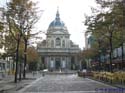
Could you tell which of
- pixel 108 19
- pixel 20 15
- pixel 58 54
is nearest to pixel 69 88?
pixel 108 19

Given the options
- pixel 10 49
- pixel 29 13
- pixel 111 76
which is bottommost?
pixel 111 76

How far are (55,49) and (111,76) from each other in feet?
492

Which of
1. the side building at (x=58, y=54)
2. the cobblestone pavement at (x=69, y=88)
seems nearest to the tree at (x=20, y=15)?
the cobblestone pavement at (x=69, y=88)

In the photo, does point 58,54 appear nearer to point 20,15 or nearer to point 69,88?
point 20,15

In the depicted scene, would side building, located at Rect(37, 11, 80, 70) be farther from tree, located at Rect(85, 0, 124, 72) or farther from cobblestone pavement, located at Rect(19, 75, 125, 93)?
cobblestone pavement, located at Rect(19, 75, 125, 93)

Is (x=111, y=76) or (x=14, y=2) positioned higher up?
(x=14, y=2)

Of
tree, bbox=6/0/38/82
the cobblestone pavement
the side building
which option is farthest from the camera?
the side building

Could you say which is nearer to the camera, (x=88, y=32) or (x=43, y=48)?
(x=88, y=32)

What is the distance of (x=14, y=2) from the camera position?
49.3 m

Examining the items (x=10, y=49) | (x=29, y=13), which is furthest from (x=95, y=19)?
(x=10, y=49)

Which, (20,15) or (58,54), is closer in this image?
(20,15)

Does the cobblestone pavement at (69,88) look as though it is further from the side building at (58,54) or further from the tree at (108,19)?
the side building at (58,54)

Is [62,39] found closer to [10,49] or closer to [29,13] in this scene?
[10,49]

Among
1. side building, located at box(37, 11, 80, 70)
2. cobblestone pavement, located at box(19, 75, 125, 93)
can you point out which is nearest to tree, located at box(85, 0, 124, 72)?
cobblestone pavement, located at box(19, 75, 125, 93)
